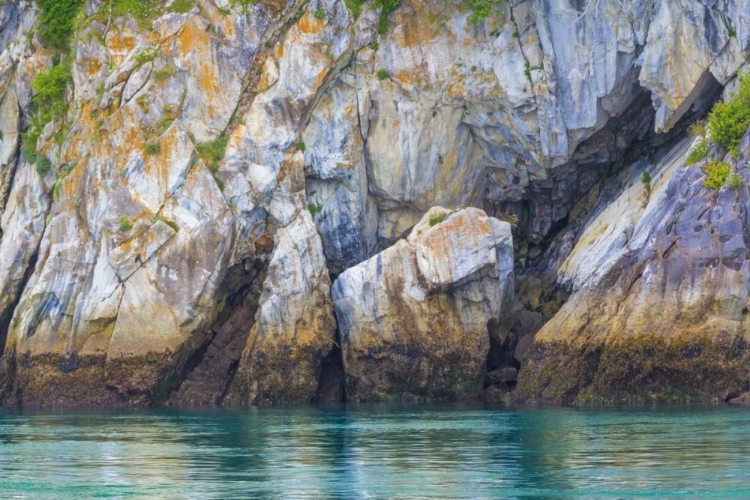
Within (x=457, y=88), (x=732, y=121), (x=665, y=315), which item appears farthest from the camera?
(x=457, y=88)

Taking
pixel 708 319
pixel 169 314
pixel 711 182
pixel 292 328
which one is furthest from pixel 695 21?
pixel 169 314

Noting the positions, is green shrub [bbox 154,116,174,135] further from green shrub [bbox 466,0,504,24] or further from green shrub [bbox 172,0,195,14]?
green shrub [bbox 466,0,504,24]

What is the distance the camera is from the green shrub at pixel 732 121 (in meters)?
36.1

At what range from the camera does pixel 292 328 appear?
40.4 m

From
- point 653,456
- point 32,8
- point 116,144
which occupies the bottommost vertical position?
point 653,456

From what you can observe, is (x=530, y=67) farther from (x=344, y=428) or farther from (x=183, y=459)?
(x=183, y=459)

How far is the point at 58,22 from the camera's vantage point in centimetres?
4559

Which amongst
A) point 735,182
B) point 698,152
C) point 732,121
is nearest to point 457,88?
point 698,152

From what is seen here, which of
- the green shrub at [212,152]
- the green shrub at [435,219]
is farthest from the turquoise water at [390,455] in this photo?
the green shrub at [212,152]

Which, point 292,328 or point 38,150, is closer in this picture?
point 292,328

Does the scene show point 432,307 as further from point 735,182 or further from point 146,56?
point 146,56

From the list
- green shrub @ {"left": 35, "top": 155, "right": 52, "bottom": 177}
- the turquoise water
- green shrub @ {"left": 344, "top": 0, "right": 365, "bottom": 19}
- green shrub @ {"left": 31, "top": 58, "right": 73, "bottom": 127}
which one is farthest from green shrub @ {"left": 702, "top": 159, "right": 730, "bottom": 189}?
green shrub @ {"left": 35, "top": 155, "right": 52, "bottom": 177}

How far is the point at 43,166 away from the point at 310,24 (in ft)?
Answer: 32.9

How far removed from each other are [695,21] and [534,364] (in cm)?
1056
